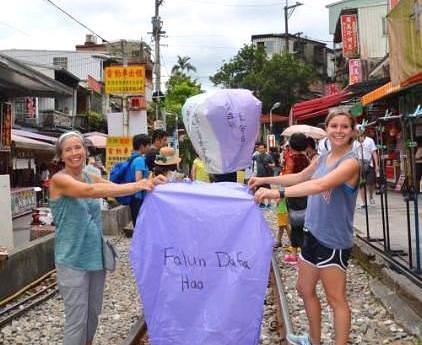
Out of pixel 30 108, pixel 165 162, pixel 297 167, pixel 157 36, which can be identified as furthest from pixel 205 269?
pixel 157 36

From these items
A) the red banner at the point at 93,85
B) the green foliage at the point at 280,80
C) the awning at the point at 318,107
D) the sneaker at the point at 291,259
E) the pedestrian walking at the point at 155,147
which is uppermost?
the green foliage at the point at 280,80

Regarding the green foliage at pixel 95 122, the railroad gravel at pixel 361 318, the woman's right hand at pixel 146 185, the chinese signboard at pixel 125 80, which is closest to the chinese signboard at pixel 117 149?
the chinese signboard at pixel 125 80

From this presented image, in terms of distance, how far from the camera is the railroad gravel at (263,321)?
219 inches

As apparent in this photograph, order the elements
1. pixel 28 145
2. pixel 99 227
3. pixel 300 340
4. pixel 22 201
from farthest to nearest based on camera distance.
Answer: pixel 28 145 < pixel 22 201 < pixel 300 340 < pixel 99 227

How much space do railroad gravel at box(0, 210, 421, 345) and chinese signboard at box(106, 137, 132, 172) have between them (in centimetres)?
592

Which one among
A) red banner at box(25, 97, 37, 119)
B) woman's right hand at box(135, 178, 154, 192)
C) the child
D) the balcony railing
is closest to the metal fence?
the child

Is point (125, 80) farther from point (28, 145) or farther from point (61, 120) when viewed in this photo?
point (61, 120)

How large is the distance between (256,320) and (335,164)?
120 cm

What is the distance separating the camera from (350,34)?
29.7m

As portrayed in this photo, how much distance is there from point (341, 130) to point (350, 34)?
27000 millimetres

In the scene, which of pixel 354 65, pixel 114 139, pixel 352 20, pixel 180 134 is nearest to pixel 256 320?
pixel 114 139

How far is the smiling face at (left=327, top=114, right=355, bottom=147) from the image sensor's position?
4113mm

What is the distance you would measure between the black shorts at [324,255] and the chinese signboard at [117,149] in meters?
9.68

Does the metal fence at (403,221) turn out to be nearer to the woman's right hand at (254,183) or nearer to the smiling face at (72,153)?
the woman's right hand at (254,183)
